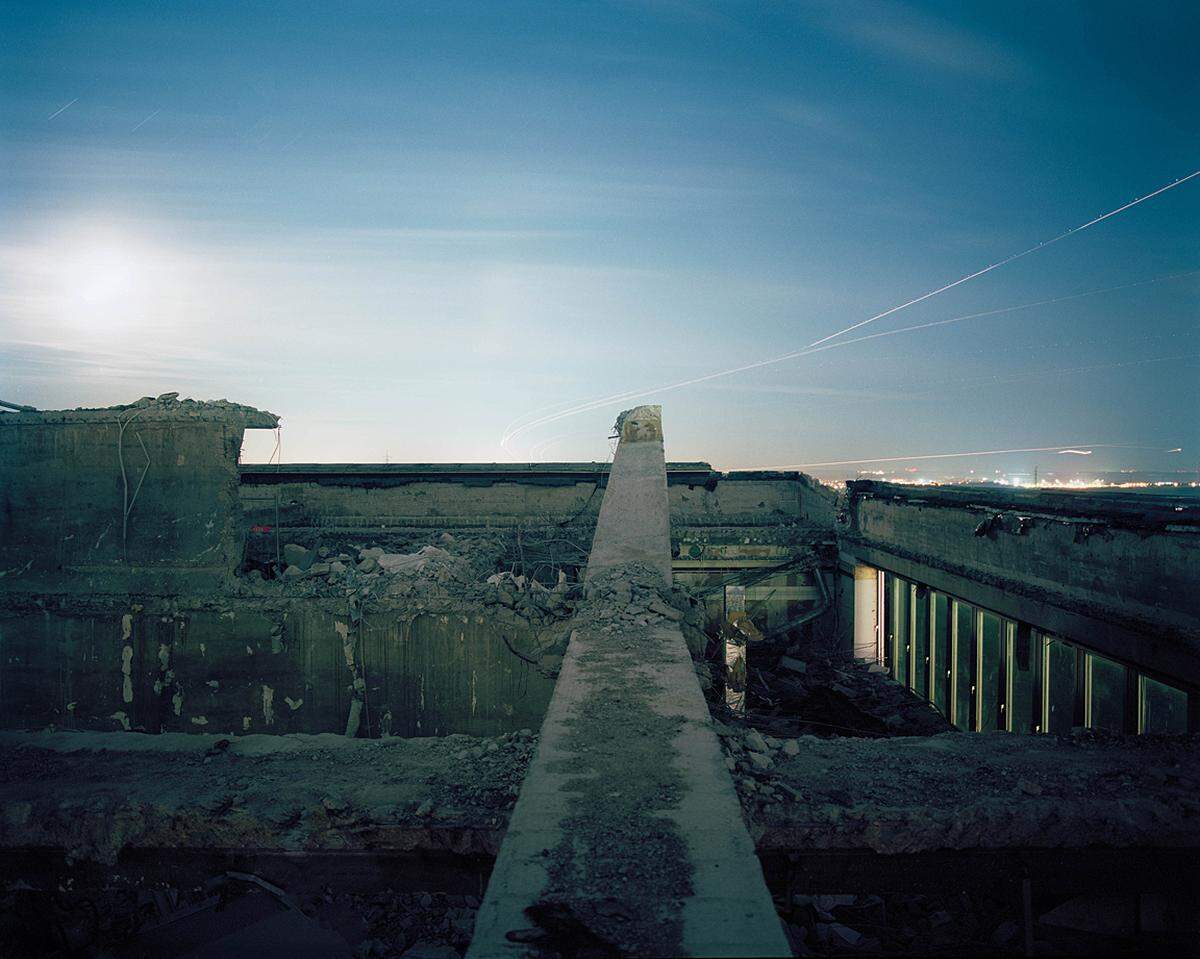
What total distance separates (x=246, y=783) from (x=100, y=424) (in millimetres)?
5520

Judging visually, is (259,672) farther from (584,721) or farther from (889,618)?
(889,618)

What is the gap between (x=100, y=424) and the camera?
763 cm

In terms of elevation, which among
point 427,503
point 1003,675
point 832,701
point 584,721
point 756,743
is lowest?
point 832,701

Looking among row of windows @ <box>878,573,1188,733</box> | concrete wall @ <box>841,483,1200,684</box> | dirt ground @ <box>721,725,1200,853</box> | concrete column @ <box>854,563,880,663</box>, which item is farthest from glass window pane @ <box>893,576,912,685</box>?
dirt ground @ <box>721,725,1200,853</box>

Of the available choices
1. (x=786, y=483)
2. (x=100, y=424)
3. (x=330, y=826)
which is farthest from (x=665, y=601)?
(x=786, y=483)

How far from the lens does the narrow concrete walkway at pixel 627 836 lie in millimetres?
2062

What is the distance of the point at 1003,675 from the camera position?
782cm

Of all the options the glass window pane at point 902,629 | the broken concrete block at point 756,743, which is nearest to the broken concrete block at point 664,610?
the broken concrete block at point 756,743

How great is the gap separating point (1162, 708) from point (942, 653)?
3542 millimetres

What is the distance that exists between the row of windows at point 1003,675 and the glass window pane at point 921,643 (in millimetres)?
14

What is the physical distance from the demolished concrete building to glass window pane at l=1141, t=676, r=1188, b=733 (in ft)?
0.11

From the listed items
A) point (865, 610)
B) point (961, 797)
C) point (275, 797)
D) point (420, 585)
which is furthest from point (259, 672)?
point (865, 610)

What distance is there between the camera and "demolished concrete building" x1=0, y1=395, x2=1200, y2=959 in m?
3.21

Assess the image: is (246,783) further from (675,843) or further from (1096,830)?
(1096,830)
